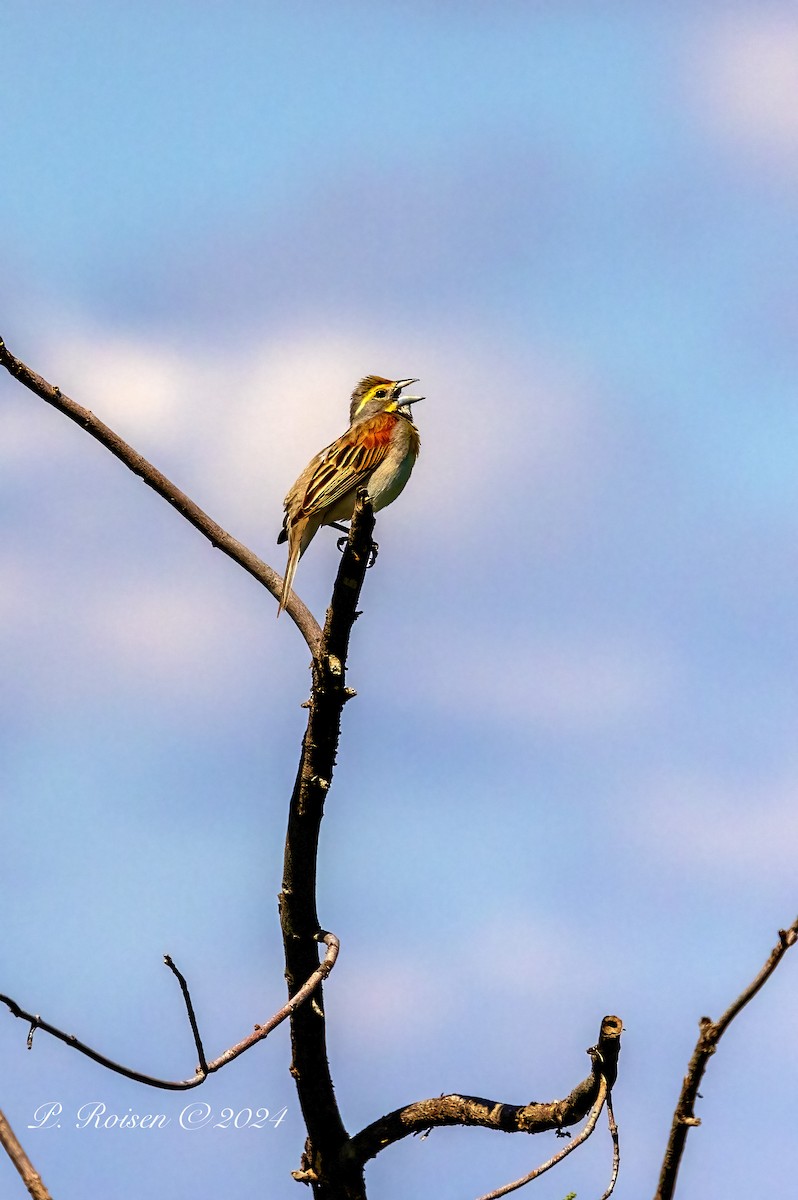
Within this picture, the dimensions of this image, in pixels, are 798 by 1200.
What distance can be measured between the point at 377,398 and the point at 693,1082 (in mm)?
12394

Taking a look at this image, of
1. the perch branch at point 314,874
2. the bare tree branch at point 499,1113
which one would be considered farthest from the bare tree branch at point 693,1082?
the perch branch at point 314,874

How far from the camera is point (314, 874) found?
8.07m

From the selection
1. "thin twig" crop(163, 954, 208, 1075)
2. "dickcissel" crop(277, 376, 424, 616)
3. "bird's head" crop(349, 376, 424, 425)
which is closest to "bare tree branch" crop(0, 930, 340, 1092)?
"thin twig" crop(163, 954, 208, 1075)

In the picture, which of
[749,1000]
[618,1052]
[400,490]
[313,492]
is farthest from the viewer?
[400,490]

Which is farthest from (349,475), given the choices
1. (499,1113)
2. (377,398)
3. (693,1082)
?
(693,1082)

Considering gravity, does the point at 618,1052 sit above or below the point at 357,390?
below

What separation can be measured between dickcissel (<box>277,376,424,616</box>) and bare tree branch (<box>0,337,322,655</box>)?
69.3 inches

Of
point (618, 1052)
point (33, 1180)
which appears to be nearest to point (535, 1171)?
point (618, 1052)

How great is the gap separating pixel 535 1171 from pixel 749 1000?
257 cm

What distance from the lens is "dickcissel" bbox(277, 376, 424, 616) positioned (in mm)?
12180

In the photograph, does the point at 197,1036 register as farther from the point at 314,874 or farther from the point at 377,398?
the point at 377,398

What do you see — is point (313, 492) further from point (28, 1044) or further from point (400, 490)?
point (28, 1044)

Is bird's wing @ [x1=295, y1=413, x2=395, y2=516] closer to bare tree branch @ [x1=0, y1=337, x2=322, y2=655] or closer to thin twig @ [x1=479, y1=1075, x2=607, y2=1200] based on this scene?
bare tree branch @ [x1=0, y1=337, x2=322, y2=655]

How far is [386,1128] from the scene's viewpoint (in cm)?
809
